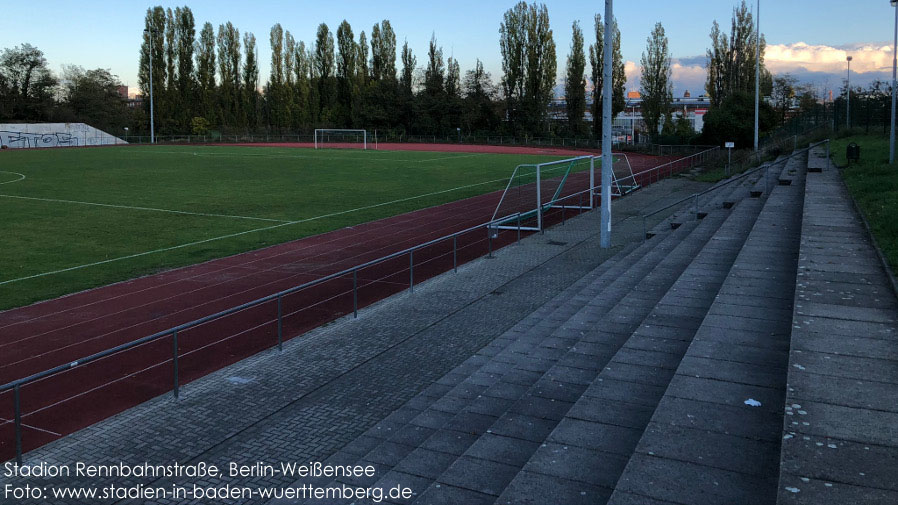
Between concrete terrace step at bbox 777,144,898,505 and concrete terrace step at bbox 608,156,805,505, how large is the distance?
24cm

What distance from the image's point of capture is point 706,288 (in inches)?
460

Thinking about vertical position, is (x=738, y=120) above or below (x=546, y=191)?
above

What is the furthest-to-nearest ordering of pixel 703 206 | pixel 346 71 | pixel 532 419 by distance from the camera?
pixel 346 71 → pixel 703 206 → pixel 532 419

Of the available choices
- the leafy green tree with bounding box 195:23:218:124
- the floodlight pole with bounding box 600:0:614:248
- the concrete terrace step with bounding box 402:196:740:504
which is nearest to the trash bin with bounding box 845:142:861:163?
the floodlight pole with bounding box 600:0:614:248

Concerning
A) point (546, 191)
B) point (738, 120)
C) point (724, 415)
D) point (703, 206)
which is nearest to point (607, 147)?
point (703, 206)

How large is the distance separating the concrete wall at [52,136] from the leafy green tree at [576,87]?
50.1m

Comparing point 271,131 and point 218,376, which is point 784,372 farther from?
point 271,131

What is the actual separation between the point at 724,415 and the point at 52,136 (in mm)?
84432

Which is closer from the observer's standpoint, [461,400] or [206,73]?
[461,400]

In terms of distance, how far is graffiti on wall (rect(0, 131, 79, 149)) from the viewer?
73.4 m

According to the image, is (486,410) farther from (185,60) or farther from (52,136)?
(185,60)

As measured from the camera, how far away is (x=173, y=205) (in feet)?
93.3

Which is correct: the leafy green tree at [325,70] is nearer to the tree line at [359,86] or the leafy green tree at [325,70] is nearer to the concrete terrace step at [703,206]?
the tree line at [359,86]

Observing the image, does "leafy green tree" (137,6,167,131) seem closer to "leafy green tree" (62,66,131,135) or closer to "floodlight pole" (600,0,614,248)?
"leafy green tree" (62,66,131,135)
